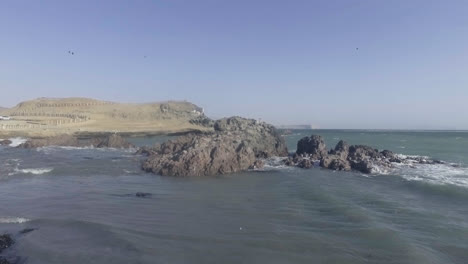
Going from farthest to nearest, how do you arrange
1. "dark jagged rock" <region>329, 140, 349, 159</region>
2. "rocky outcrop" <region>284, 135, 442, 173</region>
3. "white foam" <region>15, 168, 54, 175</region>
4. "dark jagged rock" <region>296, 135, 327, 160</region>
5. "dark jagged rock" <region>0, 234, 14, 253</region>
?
"dark jagged rock" <region>296, 135, 327, 160</region>
"dark jagged rock" <region>329, 140, 349, 159</region>
"rocky outcrop" <region>284, 135, 442, 173</region>
"white foam" <region>15, 168, 54, 175</region>
"dark jagged rock" <region>0, 234, 14, 253</region>

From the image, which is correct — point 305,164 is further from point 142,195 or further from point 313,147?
point 142,195

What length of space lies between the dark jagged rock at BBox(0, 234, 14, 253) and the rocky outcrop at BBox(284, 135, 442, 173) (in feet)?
94.8

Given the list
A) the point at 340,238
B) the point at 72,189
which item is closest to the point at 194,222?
the point at 340,238

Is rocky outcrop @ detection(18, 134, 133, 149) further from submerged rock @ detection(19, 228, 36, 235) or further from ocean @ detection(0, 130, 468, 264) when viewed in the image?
submerged rock @ detection(19, 228, 36, 235)

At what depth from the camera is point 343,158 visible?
140ft

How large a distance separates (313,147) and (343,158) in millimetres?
5321

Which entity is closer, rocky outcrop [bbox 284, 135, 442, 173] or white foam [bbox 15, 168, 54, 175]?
white foam [bbox 15, 168, 54, 175]

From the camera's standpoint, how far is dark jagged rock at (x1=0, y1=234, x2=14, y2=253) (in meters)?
14.9

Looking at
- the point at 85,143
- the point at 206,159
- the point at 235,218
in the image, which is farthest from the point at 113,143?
the point at 235,218

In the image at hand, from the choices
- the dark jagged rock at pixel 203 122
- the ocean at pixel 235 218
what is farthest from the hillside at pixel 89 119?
the ocean at pixel 235 218

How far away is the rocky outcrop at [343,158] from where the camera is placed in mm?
38750

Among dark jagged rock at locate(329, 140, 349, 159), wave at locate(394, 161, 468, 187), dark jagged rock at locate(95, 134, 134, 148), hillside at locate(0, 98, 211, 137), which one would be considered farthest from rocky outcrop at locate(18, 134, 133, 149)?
wave at locate(394, 161, 468, 187)

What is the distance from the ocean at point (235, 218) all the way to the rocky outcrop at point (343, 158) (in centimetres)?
407

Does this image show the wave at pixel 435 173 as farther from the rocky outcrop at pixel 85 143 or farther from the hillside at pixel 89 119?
the hillside at pixel 89 119
